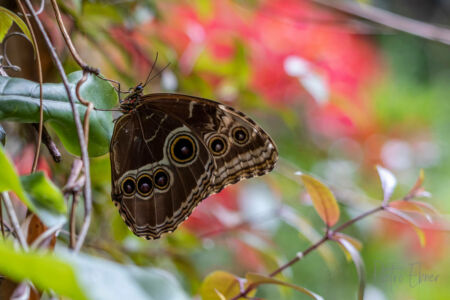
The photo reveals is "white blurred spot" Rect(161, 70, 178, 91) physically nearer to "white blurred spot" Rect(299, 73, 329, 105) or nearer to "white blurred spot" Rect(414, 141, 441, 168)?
"white blurred spot" Rect(299, 73, 329, 105)

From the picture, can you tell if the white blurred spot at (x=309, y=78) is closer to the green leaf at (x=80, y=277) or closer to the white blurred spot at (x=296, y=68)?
the white blurred spot at (x=296, y=68)

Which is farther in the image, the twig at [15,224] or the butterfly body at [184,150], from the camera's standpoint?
the butterfly body at [184,150]

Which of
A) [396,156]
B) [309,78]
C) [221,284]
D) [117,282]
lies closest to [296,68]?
[309,78]

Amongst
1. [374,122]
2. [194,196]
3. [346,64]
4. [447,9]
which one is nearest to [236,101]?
[194,196]

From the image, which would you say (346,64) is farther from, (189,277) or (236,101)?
(189,277)

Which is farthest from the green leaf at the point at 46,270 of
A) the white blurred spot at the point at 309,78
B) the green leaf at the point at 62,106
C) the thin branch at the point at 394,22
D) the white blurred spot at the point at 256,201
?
the white blurred spot at the point at 256,201

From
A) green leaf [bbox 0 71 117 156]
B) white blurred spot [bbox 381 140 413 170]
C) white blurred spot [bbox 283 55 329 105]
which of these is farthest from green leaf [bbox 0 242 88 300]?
white blurred spot [bbox 381 140 413 170]

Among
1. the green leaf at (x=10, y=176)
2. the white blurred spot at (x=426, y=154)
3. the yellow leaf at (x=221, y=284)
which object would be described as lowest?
the white blurred spot at (x=426, y=154)
